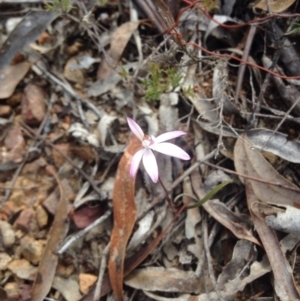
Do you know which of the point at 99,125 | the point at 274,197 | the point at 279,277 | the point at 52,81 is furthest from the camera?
the point at 52,81

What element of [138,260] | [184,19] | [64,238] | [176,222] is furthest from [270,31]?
[64,238]

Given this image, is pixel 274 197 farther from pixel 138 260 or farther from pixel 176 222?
pixel 138 260

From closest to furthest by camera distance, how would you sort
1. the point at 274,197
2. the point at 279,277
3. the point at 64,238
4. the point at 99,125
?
1. the point at 279,277
2. the point at 274,197
3. the point at 64,238
4. the point at 99,125

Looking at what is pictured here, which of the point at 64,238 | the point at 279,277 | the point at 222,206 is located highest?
the point at 64,238

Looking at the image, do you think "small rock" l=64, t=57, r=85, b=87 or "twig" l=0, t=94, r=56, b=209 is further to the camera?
"small rock" l=64, t=57, r=85, b=87

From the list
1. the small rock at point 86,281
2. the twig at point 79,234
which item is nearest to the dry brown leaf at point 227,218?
the twig at point 79,234

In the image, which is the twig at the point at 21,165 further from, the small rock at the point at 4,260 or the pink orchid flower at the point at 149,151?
the pink orchid flower at the point at 149,151

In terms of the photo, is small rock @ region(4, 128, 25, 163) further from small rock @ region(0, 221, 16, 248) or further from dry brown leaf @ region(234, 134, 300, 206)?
dry brown leaf @ region(234, 134, 300, 206)

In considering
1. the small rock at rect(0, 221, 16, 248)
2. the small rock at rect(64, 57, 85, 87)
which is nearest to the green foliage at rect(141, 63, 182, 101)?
the small rock at rect(64, 57, 85, 87)
